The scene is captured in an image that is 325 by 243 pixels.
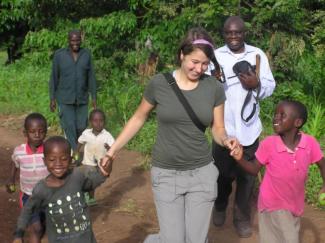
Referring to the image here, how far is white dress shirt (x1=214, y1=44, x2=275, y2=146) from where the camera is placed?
195 inches

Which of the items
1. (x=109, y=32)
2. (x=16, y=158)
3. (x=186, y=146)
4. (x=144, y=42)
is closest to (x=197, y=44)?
(x=186, y=146)

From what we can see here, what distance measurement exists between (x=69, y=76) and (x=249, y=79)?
125 inches

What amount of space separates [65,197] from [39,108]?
7.96 metres

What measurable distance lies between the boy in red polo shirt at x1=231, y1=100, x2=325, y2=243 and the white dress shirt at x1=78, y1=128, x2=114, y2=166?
8.22 ft

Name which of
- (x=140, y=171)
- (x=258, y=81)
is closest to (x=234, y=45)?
(x=258, y=81)

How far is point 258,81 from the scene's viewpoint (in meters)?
4.84

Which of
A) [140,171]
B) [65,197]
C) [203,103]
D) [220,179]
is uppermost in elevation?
[203,103]

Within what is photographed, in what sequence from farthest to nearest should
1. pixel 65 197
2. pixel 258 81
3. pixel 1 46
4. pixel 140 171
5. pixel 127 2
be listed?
pixel 1 46 < pixel 127 2 < pixel 140 171 < pixel 258 81 < pixel 65 197

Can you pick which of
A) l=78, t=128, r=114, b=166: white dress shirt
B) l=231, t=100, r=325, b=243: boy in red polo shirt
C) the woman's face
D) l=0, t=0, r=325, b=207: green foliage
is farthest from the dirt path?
the woman's face

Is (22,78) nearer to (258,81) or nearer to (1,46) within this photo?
(1,46)

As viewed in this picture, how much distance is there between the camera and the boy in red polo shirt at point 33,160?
452 cm

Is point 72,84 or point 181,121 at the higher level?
point 181,121

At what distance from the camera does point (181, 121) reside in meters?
3.77

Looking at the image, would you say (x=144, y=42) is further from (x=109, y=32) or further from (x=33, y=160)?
(x=33, y=160)
